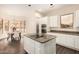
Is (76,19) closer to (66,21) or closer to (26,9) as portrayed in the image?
(66,21)

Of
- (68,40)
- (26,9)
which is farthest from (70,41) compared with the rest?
(26,9)

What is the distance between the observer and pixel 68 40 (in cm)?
187

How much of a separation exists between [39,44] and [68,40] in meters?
0.50

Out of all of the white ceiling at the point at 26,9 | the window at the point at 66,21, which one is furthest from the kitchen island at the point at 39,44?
the white ceiling at the point at 26,9

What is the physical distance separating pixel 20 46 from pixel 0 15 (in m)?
0.62

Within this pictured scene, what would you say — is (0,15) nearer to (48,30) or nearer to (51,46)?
(48,30)

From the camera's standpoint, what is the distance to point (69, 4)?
1854 mm

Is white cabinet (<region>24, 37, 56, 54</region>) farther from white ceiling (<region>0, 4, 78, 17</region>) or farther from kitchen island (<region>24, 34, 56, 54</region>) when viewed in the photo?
white ceiling (<region>0, 4, 78, 17</region>)

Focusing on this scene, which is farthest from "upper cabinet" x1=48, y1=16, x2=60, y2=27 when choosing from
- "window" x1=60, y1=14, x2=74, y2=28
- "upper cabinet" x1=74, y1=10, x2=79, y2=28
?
"upper cabinet" x1=74, y1=10, x2=79, y2=28

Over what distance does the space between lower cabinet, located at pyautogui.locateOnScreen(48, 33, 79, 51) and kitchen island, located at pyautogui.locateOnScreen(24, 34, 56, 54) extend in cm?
9

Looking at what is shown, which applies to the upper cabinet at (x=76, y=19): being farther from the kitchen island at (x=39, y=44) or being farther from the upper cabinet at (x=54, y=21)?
the kitchen island at (x=39, y=44)

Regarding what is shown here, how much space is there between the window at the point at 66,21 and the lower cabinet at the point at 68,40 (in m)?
0.16

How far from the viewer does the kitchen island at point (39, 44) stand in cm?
185

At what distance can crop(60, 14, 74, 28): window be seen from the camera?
6.01 ft
